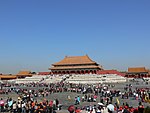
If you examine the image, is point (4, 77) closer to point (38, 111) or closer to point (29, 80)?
point (29, 80)

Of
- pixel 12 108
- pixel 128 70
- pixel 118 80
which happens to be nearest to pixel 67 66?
pixel 128 70

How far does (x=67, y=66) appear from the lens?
86375 millimetres

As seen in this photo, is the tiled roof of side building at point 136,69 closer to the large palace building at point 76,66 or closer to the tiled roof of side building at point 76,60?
the large palace building at point 76,66

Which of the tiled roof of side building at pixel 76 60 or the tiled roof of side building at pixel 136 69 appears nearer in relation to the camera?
the tiled roof of side building at pixel 136 69

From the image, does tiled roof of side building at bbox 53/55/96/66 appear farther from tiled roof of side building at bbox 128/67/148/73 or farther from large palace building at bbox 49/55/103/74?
tiled roof of side building at bbox 128/67/148/73

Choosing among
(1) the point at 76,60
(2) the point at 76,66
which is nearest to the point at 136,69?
(2) the point at 76,66

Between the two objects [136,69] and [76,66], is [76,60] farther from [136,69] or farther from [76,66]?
[136,69]

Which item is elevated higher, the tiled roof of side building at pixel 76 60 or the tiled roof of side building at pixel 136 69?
the tiled roof of side building at pixel 76 60

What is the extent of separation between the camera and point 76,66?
8475 centimetres

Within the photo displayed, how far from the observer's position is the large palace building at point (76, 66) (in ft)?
267

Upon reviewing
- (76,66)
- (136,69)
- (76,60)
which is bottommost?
(136,69)

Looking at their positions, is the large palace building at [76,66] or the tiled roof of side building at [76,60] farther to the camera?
the tiled roof of side building at [76,60]

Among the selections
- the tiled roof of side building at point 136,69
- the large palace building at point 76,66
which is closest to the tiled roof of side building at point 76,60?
the large palace building at point 76,66

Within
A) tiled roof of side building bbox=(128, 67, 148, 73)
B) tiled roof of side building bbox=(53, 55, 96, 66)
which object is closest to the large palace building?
tiled roof of side building bbox=(53, 55, 96, 66)
